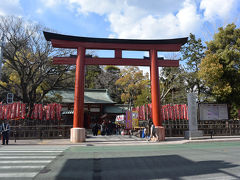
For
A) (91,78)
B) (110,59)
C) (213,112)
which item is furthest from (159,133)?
(91,78)

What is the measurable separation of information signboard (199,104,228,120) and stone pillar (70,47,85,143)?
12.2m

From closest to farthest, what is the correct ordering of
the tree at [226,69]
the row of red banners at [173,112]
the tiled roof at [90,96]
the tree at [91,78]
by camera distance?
the row of red banners at [173,112] → the tree at [226,69] → the tiled roof at [90,96] → the tree at [91,78]

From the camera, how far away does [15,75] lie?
69.2ft

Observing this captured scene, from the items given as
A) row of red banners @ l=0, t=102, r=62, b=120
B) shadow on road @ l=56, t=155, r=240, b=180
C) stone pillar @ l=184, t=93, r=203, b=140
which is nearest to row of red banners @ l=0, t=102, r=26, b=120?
row of red banners @ l=0, t=102, r=62, b=120

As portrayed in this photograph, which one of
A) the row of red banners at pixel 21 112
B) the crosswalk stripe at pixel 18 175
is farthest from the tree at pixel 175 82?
the crosswalk stripe at pixel 18 175

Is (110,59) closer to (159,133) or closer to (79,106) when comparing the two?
(79,106)

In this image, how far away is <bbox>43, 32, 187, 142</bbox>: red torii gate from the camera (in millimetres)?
14548

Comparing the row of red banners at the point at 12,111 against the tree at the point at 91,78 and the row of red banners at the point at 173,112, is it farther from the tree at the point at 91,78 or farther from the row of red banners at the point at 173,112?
the tree at the point at 91,78

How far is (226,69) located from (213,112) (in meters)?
4.73

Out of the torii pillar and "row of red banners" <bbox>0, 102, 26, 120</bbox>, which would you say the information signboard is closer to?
the torii pillar

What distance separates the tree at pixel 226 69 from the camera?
18.3m

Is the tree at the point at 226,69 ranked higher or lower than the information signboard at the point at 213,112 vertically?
higher

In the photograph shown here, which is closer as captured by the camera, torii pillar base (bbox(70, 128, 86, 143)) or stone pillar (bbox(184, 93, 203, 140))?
torii pillar base (bbox(70, 128, 86, 143))

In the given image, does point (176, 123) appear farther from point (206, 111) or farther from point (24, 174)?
point (24, 174)
